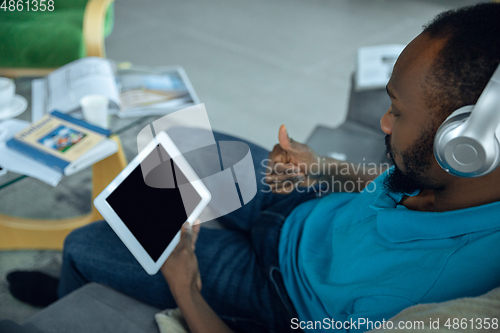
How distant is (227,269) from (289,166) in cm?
26

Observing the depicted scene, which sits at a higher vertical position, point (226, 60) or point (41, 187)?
point (226, 60)

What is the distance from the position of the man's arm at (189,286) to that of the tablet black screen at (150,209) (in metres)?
→ 0.03

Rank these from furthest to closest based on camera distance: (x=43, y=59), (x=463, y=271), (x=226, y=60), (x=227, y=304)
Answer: (x=226, y=60), (x=43, y=59), (x=227, y=304), (x=463, y=271)

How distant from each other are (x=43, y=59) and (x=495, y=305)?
2.05 meters

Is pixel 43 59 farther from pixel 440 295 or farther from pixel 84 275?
pixel 440 295

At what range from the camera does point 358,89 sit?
4.75 ft

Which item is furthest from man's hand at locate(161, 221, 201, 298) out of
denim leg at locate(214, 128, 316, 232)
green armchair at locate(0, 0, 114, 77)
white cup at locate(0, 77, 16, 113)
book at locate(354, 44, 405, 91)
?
green armchair at locate(0, 0, 114, 77)

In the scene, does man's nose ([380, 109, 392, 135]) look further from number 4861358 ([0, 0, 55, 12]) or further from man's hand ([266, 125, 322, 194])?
number 4861358 ([0, 0, 55, 12])

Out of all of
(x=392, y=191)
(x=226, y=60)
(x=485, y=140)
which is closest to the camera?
(x=485, y=140)

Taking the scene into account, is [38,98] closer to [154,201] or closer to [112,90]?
[112,90]

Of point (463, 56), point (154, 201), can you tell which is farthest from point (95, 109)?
point (463, 56)

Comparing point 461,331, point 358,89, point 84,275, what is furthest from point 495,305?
point 358,89

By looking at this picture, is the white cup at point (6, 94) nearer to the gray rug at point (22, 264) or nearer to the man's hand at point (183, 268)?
the gray rug at point (22, 264)

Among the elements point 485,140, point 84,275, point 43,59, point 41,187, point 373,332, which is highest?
point 485,140
